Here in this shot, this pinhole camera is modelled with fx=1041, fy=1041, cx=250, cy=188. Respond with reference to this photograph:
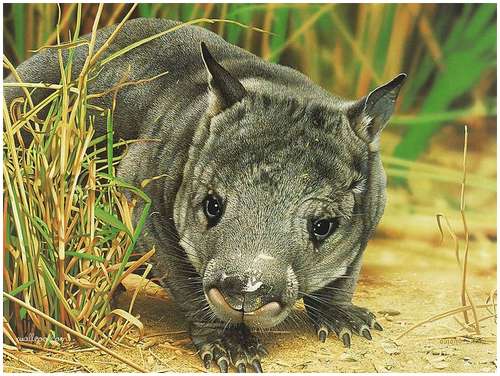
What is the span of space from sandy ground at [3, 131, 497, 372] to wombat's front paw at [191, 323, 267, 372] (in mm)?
58

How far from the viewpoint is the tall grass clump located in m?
4.25

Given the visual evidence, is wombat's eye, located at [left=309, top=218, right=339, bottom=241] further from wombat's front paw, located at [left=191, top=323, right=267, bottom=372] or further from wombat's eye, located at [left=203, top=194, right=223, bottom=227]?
wombat's front paw, located at [left=191, top=323, right=267, bottom=372]

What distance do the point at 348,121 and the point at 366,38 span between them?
80 cm

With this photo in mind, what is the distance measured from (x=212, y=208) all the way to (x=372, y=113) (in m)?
0.79

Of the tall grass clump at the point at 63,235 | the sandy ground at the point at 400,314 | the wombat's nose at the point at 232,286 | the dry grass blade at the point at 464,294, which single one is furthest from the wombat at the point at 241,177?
the dry grass blade at the point at 464,294

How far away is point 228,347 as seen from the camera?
14.3 feet

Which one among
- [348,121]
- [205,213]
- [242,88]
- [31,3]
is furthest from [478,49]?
[31,3]

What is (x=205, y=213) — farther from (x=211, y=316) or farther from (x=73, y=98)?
(x=73, y=98)

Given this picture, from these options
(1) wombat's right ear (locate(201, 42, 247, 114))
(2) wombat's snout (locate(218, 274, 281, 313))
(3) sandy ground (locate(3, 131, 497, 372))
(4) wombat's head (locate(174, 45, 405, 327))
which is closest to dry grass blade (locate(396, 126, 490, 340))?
(3) sandy ground (locate(3, 131, 497, 372))

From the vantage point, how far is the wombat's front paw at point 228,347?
430cm

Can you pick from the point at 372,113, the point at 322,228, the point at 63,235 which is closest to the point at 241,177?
the point at 322,228

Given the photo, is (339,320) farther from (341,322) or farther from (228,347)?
(228,347)

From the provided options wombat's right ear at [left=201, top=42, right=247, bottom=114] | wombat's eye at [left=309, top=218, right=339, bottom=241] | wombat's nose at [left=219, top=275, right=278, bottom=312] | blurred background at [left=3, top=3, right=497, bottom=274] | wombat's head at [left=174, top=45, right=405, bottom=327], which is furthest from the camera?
blurred background at [left=3, top=3, right=497, bottom=274]

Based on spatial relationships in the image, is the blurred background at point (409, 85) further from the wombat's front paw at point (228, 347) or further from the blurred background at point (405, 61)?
the wombat's front paw at point (228, 347)
